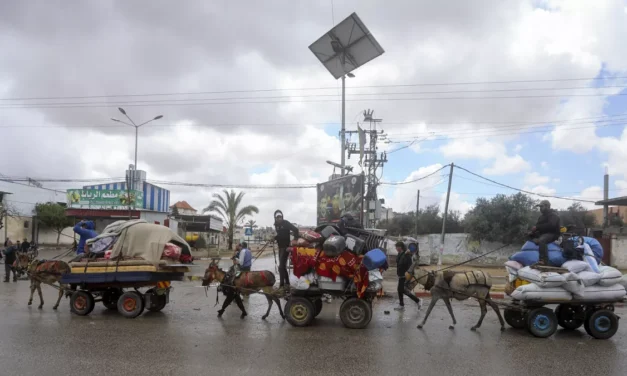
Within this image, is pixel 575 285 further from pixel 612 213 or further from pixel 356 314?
pixel 612 213

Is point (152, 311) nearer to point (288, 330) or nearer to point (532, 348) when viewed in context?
point (288, 330)

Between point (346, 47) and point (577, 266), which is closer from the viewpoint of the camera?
point (577, 266)

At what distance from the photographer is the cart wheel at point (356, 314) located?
8.76m

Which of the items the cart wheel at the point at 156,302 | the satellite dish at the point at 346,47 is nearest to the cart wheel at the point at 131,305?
the cart wheel at the point at 156,302

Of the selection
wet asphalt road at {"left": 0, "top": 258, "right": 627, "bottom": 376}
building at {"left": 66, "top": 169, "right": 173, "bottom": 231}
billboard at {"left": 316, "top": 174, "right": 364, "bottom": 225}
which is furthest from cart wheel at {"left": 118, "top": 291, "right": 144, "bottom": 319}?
building at {"left": 66, "top": 169, "right": 173, "bottom": 231}

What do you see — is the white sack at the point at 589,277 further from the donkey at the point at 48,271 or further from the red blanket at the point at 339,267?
the donkey at the point at 48,271

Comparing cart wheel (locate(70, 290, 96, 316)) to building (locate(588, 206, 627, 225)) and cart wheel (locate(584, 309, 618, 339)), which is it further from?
building (locate(588, 206, 627, 225))

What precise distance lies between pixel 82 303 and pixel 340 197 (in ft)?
53.2

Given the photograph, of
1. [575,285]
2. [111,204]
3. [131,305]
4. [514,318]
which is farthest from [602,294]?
[111,204]

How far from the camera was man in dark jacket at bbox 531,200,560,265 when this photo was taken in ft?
28.5

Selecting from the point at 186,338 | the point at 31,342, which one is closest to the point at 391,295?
the point at 186,338

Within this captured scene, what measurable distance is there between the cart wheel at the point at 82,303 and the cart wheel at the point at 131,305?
665mm

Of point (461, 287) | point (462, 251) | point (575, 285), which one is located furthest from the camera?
point (462, 251)

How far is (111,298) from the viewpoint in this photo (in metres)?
10.6
